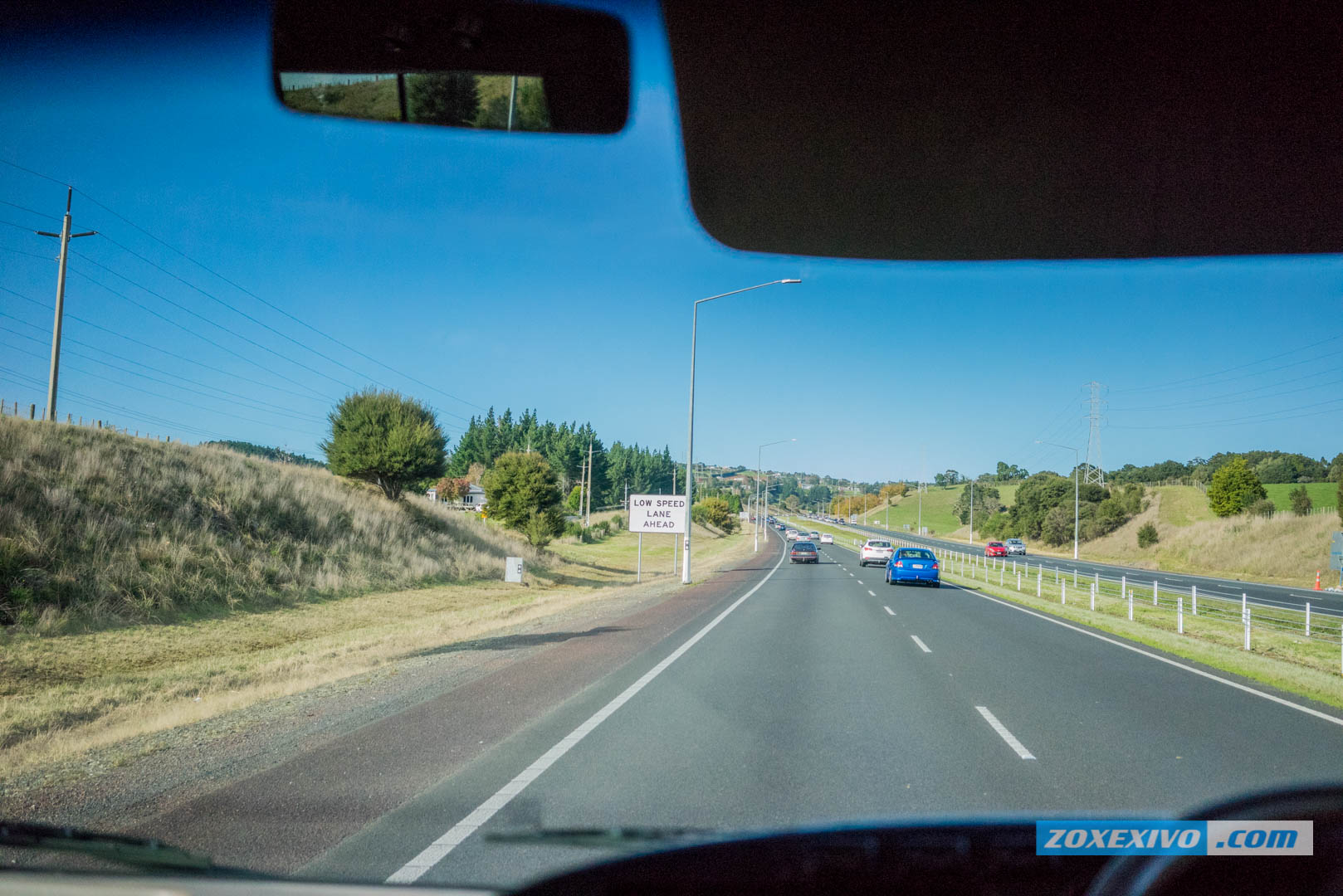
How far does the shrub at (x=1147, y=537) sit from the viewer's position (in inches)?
2484

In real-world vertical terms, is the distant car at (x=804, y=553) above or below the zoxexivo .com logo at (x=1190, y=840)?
below

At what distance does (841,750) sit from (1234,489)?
62111 millimetres

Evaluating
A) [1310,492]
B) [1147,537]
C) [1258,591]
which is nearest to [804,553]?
[1258,591]

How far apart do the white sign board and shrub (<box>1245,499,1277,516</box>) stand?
42.0m

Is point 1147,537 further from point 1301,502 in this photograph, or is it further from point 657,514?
point 657,514

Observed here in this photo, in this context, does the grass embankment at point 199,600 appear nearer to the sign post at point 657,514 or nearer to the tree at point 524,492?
the sign post at point 657,514

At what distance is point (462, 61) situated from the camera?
3.60m

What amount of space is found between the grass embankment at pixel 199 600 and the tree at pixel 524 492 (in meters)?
10.1

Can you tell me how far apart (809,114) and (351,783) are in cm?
523

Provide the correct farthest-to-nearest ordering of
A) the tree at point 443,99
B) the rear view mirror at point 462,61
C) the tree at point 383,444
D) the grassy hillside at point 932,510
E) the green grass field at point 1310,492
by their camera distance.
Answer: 1. the grassy hillside at point 932,510
2. the green grass field at point 1310,492
3. the tree at point 383,444
4. the tree at point 443,99
5. the rear view mirror at point 462,61

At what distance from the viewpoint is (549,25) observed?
3322 mm

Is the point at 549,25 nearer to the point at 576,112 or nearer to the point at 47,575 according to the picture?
the point at 576,112

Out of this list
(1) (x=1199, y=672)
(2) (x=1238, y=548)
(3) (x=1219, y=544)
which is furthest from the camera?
(3) (x=1219, y=544)

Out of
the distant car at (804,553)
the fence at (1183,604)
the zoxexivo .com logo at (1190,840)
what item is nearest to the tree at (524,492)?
the distant car at (804,553)
